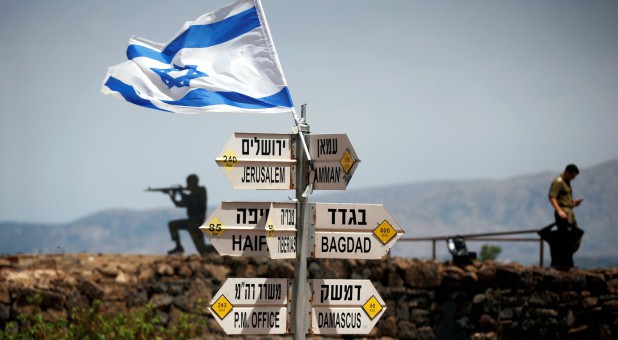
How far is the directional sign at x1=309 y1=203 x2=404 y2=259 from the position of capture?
1043 cm

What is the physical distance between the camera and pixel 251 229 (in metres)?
10.2

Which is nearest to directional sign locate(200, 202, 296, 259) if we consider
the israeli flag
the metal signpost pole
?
the metal signpost pole

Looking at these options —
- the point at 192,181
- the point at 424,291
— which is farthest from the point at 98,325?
the point at 192,181

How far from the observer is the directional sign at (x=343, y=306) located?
34.2 ft

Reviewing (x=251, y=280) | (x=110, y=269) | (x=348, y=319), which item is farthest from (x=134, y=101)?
(x=110, y=269)

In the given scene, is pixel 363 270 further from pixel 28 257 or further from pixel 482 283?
pixel 28 257

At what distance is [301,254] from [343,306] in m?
0.62

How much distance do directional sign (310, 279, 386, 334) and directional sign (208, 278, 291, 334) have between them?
0.94 feet

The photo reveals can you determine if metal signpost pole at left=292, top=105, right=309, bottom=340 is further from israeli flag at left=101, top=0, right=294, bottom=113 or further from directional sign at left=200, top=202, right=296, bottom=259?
israeli flag at left=101, top=0, right=294, bottom=113

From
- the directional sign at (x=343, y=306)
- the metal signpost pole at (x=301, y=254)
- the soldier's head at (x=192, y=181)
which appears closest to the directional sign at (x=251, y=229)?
the metal signpost pole at (x=301, y=254)

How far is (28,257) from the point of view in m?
20.8

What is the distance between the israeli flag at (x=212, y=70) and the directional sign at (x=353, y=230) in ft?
3.43

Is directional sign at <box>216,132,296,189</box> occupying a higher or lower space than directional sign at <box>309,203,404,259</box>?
higher

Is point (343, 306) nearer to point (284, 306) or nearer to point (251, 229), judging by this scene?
point (284, 306)
